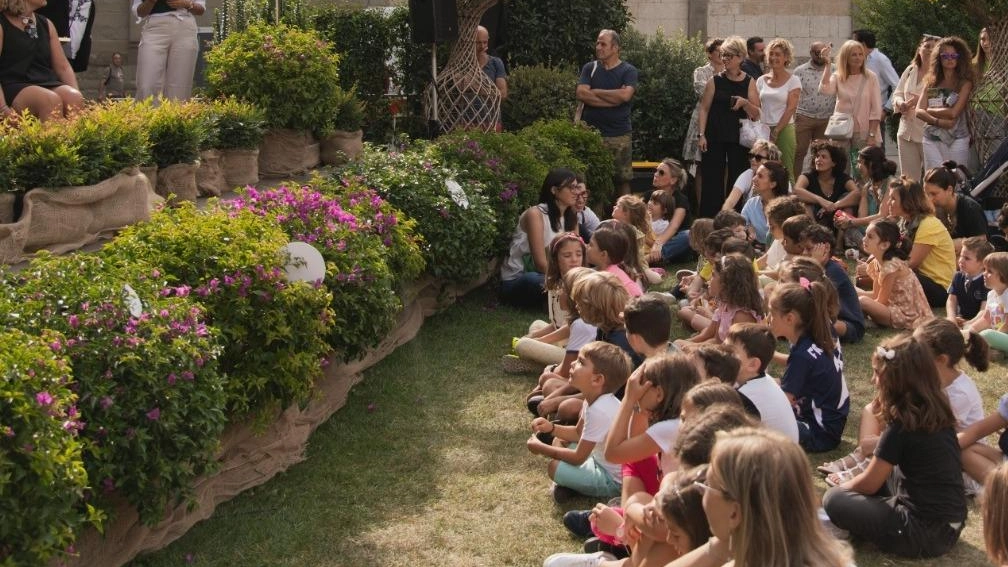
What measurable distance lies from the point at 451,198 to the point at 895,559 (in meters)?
4.36

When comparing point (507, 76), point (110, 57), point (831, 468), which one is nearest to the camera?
point (831, 468)

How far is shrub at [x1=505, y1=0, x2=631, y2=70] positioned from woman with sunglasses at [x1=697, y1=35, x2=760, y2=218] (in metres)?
2.84

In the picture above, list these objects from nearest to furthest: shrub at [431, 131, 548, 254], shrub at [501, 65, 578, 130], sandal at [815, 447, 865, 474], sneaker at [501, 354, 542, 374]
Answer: sandal at [815, 447, 865, 474], sneaker at [501, 354, 542, 374], shrub at [431, 131, 548, 254], shrub at [501, 65, 578, 130]

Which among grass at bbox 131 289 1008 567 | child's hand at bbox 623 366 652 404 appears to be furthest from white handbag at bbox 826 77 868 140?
child's hand at bbox 623 366 652 404

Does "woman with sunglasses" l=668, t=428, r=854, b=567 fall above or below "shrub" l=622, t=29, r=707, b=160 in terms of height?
above

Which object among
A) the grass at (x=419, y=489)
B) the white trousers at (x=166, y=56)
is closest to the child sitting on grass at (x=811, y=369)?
the grass at (x=419, y=489)

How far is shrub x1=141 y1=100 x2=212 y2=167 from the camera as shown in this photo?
25.2 ft

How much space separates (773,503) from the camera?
3.13 meters


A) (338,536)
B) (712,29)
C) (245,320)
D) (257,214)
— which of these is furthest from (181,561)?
(712,29)

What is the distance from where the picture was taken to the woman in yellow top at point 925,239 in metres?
8.45

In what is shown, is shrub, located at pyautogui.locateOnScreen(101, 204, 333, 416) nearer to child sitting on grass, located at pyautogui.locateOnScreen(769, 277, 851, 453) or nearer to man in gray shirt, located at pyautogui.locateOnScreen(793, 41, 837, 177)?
child sitting on grass, located at pyautogui.locateOnScreen(769, 277, 851, 453)

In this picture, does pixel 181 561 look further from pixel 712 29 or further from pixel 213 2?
pixel 712 29

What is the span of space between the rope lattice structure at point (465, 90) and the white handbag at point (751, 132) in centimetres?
229

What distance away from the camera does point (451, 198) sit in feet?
27.7
